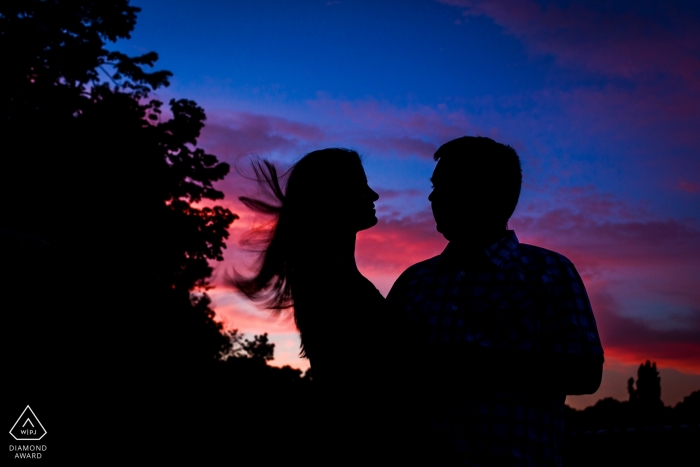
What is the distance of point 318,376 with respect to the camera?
269cm

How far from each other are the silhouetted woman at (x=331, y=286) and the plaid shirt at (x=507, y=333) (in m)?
0.34

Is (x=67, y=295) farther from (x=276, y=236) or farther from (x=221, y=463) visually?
(x=276, y=236)

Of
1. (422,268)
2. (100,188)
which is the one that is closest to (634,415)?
(422,268)

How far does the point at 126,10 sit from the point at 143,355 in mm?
12810

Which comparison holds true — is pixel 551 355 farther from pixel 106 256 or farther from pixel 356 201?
pixel 106 256

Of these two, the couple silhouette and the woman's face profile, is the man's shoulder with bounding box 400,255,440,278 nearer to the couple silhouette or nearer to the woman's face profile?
the couple silhouette

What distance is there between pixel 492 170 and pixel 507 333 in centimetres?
89

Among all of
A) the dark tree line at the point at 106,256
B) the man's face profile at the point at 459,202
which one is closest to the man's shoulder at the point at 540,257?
the man's face profile at the point at 459,202

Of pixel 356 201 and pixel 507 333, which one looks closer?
pixel 507 333

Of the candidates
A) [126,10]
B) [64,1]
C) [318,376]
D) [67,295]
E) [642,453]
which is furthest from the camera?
[126,10]

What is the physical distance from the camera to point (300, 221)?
328 centimetres

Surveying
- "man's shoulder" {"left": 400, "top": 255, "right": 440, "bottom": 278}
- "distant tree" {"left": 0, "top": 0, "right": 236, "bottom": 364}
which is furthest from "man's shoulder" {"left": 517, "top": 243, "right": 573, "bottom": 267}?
"distant tree" {"left": 0, "top": 0, "right": 236, "bottom": 364}

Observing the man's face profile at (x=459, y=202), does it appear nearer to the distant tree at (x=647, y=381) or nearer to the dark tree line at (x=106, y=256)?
the dark tree line at (x=106, y=256)

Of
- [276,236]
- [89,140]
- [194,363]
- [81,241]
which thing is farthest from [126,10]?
[276,236]
